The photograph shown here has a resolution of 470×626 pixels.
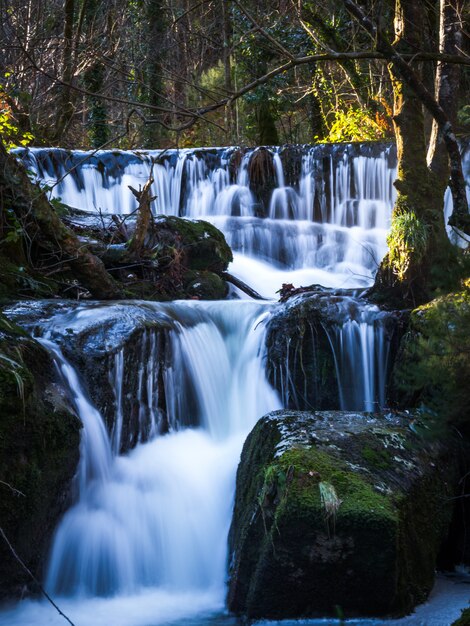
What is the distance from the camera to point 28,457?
179 inches

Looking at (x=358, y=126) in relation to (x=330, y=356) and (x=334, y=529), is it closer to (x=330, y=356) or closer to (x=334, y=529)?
(x=330, y=356)

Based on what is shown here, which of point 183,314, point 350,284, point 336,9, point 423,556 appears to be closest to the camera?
point 423,556

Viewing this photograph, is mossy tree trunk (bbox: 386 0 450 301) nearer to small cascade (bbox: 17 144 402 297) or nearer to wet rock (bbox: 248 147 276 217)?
small cascade (bbox: 17 144 402 297)

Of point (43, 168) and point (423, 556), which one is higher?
point (43, 168)

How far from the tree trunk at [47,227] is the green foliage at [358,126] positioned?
9.64 meters

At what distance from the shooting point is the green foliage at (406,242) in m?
7.38

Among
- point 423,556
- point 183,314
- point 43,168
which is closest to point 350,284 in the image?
point 183,314

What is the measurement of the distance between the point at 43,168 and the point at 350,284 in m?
6.02

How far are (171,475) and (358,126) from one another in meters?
12.4

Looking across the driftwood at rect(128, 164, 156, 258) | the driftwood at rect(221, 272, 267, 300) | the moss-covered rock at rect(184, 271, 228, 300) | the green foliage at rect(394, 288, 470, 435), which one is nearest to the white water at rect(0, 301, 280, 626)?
the green foliage at rect(394, 288, 470, 435)

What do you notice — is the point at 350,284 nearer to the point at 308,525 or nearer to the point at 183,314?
the point at 183,314

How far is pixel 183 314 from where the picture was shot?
7223mm

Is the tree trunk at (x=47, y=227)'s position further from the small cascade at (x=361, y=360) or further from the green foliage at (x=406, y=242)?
the green foliage at (x=406, y=242)

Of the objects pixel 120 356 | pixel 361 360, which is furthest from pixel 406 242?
pixel 120 356
